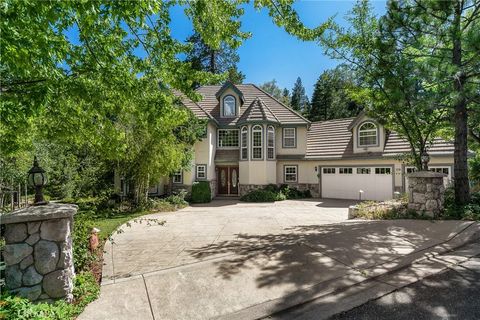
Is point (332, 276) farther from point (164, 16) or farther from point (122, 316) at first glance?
point (164, 16)

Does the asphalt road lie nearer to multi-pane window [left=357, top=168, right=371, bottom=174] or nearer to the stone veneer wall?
multi-pane window [left=357, top=168, right=371, bottom=174]

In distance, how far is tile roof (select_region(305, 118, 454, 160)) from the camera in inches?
602

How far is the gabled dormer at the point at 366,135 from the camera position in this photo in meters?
17.1

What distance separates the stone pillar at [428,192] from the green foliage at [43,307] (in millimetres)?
9506

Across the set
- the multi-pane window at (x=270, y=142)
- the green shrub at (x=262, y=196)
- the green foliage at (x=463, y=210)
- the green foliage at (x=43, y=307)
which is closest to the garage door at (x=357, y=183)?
the green shrub at (x=262, y=196)

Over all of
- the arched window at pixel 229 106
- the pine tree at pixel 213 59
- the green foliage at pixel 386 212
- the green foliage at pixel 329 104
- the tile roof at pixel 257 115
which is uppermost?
the pine tree at pixel 213 59

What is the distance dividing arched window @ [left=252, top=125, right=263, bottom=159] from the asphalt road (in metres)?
14.8

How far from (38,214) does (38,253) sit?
0.52 meters

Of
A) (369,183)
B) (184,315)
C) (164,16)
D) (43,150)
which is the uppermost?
(164,16)

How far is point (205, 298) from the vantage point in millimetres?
3922

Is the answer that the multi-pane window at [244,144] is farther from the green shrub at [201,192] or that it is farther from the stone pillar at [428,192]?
the stone pillar at [428,192]

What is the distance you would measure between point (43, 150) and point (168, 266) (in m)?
14.3

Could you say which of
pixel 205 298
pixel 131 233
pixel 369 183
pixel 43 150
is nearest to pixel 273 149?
pixel 369 183

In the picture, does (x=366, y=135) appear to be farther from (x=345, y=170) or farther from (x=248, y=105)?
(x=248, y=105)
